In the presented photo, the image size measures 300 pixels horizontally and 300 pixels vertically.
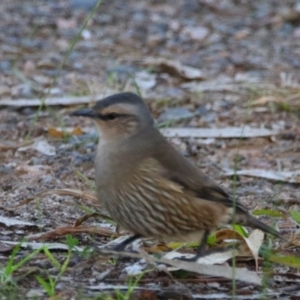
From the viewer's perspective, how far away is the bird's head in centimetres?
549

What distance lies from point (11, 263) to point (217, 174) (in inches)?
128

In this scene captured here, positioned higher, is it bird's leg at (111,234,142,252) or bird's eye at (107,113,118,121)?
bird's eye at (107,113,118,121)

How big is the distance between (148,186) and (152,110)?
4.02 m

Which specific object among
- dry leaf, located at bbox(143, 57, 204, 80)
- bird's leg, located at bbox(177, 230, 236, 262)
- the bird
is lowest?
bird's leg, located at bbox(177, 230, 236, 262)

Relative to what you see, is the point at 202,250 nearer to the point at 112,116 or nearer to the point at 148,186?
the point at 148,186

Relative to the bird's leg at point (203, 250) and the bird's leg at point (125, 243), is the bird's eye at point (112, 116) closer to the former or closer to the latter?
the bird's leg at point (125, 243)

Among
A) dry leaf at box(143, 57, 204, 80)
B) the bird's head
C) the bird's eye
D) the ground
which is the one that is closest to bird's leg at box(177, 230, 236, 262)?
the ground

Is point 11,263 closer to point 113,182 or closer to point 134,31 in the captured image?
point 113,182

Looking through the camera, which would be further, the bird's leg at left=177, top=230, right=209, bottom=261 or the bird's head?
the bird's head

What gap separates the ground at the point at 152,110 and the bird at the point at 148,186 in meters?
0.22

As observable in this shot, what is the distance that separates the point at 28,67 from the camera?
1063 centimetres

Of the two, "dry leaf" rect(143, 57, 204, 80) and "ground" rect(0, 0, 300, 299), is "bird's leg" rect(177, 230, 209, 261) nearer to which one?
"ground" rect(0, 0, 300, 299)

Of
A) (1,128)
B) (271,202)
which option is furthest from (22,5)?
(271,202)

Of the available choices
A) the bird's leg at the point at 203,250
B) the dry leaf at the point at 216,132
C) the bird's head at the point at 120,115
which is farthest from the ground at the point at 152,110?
the bird's head at the point at 120,115
